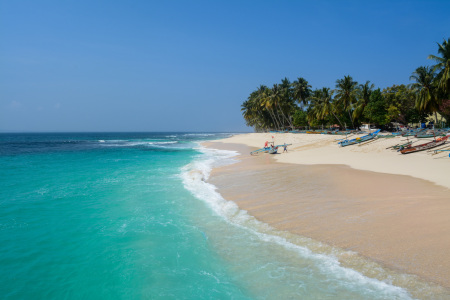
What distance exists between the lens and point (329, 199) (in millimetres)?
9906

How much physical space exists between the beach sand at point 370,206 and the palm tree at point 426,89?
22099 millimetres

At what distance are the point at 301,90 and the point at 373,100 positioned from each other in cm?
2114

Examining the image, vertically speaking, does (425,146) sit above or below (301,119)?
below

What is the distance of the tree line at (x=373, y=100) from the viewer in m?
32.8

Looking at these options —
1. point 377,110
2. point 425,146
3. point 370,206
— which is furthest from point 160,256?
point 377,110

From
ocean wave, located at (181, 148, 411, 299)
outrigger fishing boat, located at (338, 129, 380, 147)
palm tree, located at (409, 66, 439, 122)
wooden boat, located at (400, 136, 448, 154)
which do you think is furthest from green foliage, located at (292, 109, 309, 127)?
ocean wave, located at (181, 148, 411, 299)

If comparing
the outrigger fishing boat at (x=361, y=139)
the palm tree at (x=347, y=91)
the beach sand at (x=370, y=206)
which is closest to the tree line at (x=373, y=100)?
the palm tree at (x=347, y=91)

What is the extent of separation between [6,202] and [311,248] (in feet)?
46.3

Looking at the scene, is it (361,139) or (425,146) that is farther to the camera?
(361,139)

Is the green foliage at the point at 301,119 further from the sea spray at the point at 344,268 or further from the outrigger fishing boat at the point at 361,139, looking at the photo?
the sea spray at the point at 344,268

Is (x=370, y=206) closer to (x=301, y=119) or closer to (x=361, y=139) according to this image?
(x=361, y=139)

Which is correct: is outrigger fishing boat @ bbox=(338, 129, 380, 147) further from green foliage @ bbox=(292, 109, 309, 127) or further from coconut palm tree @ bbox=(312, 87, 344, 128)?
green foliage @ bbox=(292, 109, 309, 127)

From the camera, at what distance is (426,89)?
3347 cm

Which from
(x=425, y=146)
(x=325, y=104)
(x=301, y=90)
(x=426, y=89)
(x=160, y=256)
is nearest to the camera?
(x=160, y=256)
